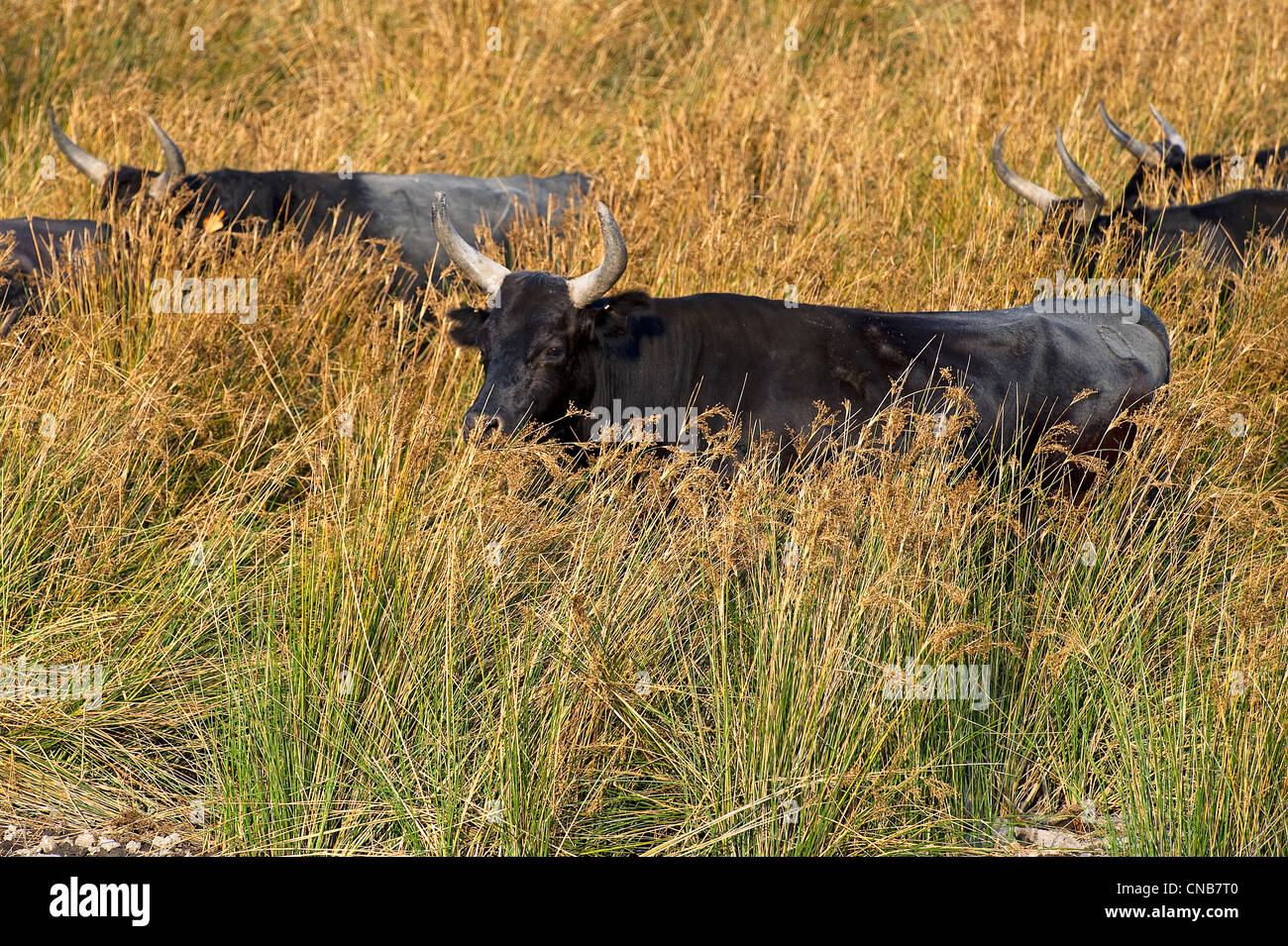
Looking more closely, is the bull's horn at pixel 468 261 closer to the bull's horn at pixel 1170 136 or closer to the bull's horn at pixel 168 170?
the bull's horn at pixel 168 170

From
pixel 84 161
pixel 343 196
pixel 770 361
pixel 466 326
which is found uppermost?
pixel 84 161

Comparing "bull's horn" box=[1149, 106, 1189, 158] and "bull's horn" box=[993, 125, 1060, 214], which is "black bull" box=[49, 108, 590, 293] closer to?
"bull's horn" box=[993, 125, 1060, 214]

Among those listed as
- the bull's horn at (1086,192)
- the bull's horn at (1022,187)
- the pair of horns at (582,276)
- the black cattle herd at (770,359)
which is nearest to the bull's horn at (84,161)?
the black cattle herd at (770,359)

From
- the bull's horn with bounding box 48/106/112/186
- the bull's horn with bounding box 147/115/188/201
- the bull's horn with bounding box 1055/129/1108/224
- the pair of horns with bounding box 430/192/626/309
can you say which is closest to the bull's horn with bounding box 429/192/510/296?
the pair of horns with bounding box 430/192/626/309

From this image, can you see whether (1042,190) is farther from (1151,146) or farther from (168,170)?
(168,170)

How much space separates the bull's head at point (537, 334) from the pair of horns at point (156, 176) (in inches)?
113

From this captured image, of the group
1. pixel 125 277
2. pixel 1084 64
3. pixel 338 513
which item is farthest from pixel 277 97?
pixel 338 513

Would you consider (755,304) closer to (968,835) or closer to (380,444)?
(380,444)

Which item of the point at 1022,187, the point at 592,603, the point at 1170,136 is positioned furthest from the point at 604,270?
the point at 1170,136

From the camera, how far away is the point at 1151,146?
312 inches

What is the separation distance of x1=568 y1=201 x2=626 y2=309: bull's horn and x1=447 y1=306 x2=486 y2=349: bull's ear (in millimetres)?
373

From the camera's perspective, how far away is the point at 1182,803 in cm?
307

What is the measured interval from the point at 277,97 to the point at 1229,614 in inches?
325

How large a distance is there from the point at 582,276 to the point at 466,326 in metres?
0.47
